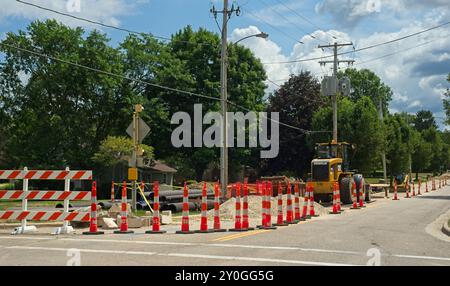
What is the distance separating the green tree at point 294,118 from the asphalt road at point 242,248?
131 feet

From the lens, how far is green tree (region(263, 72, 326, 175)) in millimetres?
55812

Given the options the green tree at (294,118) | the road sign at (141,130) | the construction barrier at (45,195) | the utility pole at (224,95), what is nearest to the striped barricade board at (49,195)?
the construction barrier at (45,195)

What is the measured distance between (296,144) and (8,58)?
93.2 ft

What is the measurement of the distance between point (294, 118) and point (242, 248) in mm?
45997

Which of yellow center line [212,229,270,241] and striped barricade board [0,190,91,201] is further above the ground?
striped barricade board [0,190,91,201]

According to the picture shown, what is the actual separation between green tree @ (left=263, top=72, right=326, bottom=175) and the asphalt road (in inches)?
1567

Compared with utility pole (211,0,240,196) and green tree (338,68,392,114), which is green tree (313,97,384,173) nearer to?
utility pole (211,0,240,196)

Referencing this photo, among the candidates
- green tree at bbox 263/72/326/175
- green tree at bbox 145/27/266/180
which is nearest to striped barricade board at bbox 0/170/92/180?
green tree at bbox 145/27/266/180

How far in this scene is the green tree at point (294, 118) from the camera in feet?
183

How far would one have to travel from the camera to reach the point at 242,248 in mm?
11336

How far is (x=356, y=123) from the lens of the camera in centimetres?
4628

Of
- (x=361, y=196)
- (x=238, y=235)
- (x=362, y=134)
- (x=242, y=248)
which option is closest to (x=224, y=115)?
(x=361, y=196)

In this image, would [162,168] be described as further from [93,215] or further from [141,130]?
[93,215]

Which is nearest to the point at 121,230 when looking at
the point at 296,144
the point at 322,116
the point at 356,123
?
the point at 356,123
